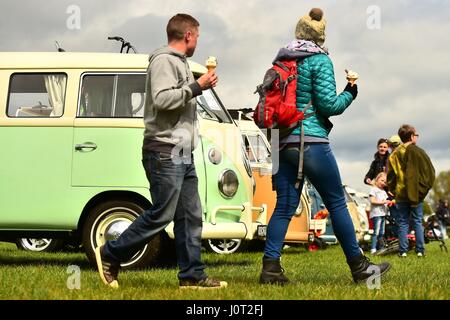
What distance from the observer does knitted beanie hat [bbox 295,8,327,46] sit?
19.3 feet

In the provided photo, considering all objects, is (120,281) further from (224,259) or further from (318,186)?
(224,259)

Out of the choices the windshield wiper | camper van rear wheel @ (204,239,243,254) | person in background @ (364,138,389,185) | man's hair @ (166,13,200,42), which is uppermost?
man's hair @ (166,13,200,42)

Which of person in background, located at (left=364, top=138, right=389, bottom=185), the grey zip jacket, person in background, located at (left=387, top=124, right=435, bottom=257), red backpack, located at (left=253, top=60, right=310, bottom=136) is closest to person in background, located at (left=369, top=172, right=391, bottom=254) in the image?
person in background, located at (left=364, top=138, right=389, bottom=185)

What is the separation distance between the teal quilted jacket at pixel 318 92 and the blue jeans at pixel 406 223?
21.2 ft

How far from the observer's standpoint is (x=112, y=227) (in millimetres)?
8000

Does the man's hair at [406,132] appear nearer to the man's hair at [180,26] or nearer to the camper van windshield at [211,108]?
the camper van windshield at [211,108]

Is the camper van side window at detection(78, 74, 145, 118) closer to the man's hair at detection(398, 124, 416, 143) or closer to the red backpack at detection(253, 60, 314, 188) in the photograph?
the red backpack at detection(253, 60, 314, 188)

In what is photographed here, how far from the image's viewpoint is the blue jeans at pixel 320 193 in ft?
18.8

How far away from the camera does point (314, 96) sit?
572cm

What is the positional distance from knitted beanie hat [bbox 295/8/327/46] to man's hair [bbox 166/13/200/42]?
94cm

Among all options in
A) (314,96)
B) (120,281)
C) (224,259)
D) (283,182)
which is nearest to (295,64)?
(314,96)

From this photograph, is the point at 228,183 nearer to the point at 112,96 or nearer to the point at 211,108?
the point at 211,108

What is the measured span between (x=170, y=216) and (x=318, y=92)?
4.61ft
